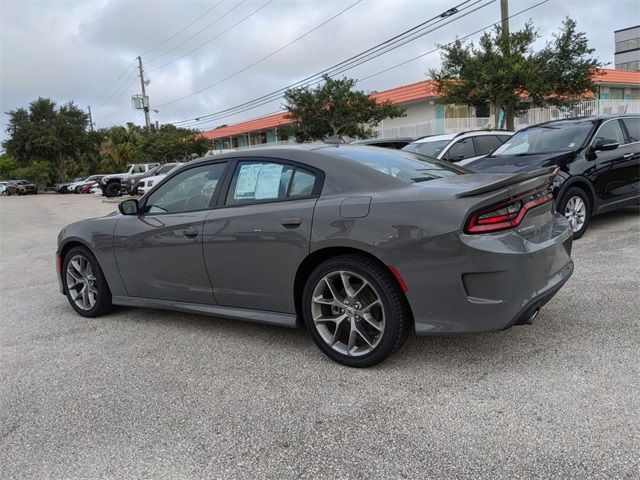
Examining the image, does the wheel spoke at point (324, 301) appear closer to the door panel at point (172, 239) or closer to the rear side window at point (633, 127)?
the door panel at point (172, 239)

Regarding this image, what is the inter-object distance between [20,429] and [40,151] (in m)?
57.6

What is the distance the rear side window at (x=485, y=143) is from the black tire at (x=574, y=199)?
3572 mm

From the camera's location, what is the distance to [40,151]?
52906mm

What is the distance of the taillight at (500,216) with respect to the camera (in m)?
3.00

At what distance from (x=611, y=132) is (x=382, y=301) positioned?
597 cm

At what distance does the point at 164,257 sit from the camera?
14.1ft

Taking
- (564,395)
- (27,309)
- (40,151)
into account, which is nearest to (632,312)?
(564,395)

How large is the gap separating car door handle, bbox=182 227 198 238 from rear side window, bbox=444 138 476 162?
A: 22.3 feet

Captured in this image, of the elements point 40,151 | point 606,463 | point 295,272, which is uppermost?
point 40,151

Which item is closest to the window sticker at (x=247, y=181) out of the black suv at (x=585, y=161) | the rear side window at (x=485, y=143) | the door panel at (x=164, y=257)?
the door panel at (x=164, y=257)

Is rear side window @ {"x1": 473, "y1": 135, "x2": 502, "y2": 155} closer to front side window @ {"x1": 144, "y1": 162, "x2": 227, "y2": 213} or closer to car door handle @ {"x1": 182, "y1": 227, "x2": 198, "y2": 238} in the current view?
front side window @ {"x1": 144, "y1": 162, "x2": 227, "y2": 213}

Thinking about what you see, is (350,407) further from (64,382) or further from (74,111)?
(74,111)

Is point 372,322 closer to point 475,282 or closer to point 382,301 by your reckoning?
point 382,301

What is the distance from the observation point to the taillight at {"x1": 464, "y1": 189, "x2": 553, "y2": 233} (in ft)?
9.84
